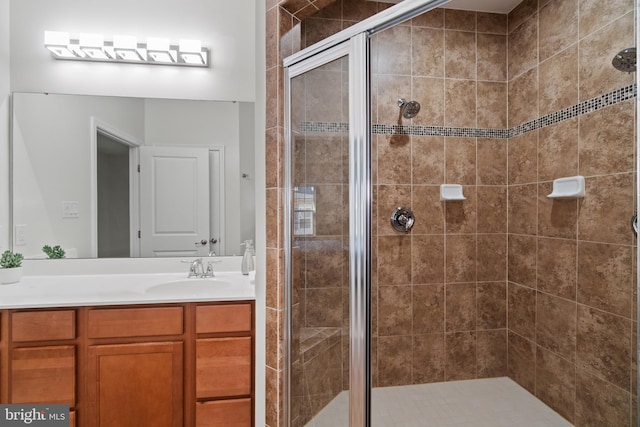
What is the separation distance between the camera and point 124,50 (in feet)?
6.75

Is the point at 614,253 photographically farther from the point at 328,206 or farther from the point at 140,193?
the point at 140,193

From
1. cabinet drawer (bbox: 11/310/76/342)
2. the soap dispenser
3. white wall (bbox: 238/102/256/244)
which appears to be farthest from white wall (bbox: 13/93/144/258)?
the soap dispenser

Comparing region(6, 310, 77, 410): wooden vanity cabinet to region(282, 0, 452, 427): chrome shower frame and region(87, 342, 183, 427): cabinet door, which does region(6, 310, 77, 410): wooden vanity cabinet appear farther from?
region(282, 0, 452, 427): chrome shower frame

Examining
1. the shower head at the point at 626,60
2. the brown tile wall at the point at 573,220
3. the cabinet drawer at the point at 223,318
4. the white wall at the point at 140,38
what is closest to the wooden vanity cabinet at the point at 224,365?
the cabinet drawer at the point at 223,318

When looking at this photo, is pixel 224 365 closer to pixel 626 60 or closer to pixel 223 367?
pixel 223 367

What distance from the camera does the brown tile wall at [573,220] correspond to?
152 cm

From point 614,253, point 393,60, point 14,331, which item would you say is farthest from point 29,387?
point 614,253

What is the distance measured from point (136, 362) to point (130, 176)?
42.0 inches

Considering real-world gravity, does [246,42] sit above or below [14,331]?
above

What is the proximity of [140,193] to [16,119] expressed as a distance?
0.82 m

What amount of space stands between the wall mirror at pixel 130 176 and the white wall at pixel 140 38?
8cm

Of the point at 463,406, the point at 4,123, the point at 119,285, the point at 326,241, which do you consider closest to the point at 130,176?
the point at 119,285

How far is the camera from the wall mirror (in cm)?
204

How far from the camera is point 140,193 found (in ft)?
6.83
